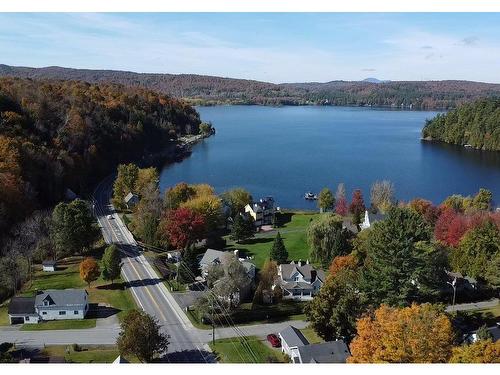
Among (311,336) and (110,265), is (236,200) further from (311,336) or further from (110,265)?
(311,336)

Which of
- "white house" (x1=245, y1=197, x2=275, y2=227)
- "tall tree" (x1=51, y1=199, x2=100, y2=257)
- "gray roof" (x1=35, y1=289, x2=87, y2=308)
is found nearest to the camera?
"gray roof" (x1=35, y1=289, x2=87, y2=308)

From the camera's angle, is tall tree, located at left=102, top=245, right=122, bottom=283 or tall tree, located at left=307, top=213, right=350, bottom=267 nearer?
tall tree, located at left=102, top=245, right=122, bottom=283

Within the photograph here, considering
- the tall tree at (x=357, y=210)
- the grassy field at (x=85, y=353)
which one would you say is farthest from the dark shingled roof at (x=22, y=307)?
the tall tree at (x=357, y=210)

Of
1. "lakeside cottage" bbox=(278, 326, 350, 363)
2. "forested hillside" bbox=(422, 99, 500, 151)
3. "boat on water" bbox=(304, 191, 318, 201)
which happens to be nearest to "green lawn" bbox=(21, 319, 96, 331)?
"lakeside cottage" bbox=(278, 326, 350, 363)

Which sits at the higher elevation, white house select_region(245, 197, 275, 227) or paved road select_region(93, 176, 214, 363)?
white house select_region(245, 197, 275, 227)

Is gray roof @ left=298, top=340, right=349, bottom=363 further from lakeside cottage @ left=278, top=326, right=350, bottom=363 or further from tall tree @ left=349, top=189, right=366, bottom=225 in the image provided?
tall tree @ left=349, top=189, right=366, bottom=225

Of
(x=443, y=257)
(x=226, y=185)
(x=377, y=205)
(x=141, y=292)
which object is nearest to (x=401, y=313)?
(x=443, y=257)

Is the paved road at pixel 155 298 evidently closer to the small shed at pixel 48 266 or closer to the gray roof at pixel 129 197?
the gray roof at pixel 129 197

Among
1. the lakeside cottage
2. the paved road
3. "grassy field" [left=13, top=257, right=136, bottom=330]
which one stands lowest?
"grassy field" [left=13, top=257, right=136, bottom=330]
